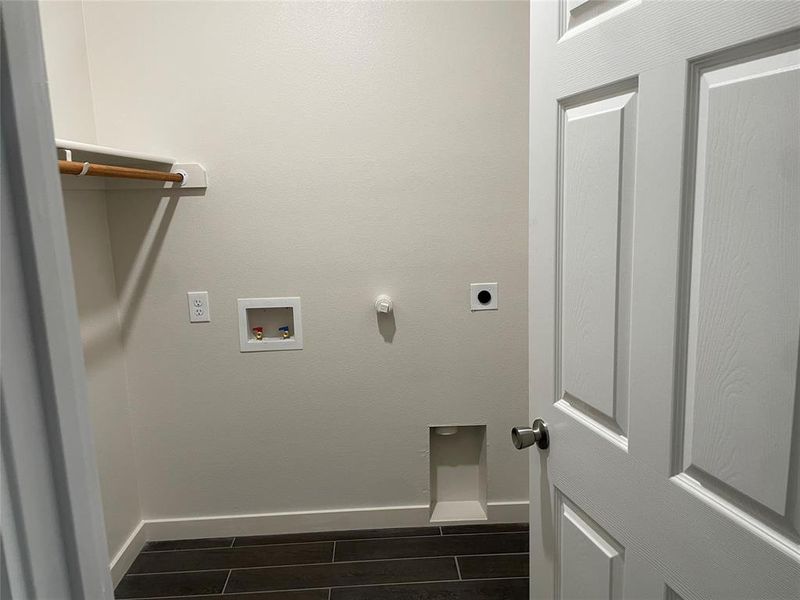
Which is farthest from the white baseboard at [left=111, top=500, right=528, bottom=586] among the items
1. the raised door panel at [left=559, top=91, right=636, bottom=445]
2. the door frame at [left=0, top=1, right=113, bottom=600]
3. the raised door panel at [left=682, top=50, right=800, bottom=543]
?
the door frame at [left=0, top=1, right=113, bottom=600]

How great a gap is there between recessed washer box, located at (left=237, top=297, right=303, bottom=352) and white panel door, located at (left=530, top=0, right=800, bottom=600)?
4.26 ft

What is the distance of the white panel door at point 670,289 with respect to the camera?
0.61m

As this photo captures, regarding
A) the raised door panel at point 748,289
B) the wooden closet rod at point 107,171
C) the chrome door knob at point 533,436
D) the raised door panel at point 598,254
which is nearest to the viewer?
the raised door panel at point 748,289

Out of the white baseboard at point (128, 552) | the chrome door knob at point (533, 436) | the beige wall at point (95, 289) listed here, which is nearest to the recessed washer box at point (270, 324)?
the beige wall at point (95, 289)

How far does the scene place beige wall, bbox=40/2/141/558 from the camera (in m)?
1.82

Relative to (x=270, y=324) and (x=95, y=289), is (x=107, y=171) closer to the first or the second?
(x=95, y=289)

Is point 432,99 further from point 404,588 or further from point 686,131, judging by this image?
point 404,588

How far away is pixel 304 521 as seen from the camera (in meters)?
2.36

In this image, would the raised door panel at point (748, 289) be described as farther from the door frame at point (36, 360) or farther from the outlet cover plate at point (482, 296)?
the outlet cover plate at point (482, 296)

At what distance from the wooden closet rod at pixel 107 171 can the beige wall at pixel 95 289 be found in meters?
0.26

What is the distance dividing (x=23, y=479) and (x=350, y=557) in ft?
6.63

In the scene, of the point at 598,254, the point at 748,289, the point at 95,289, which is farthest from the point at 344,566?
the point at 748,289

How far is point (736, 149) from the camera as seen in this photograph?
2.10 feet

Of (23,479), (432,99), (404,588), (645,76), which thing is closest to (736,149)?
(645,76)
